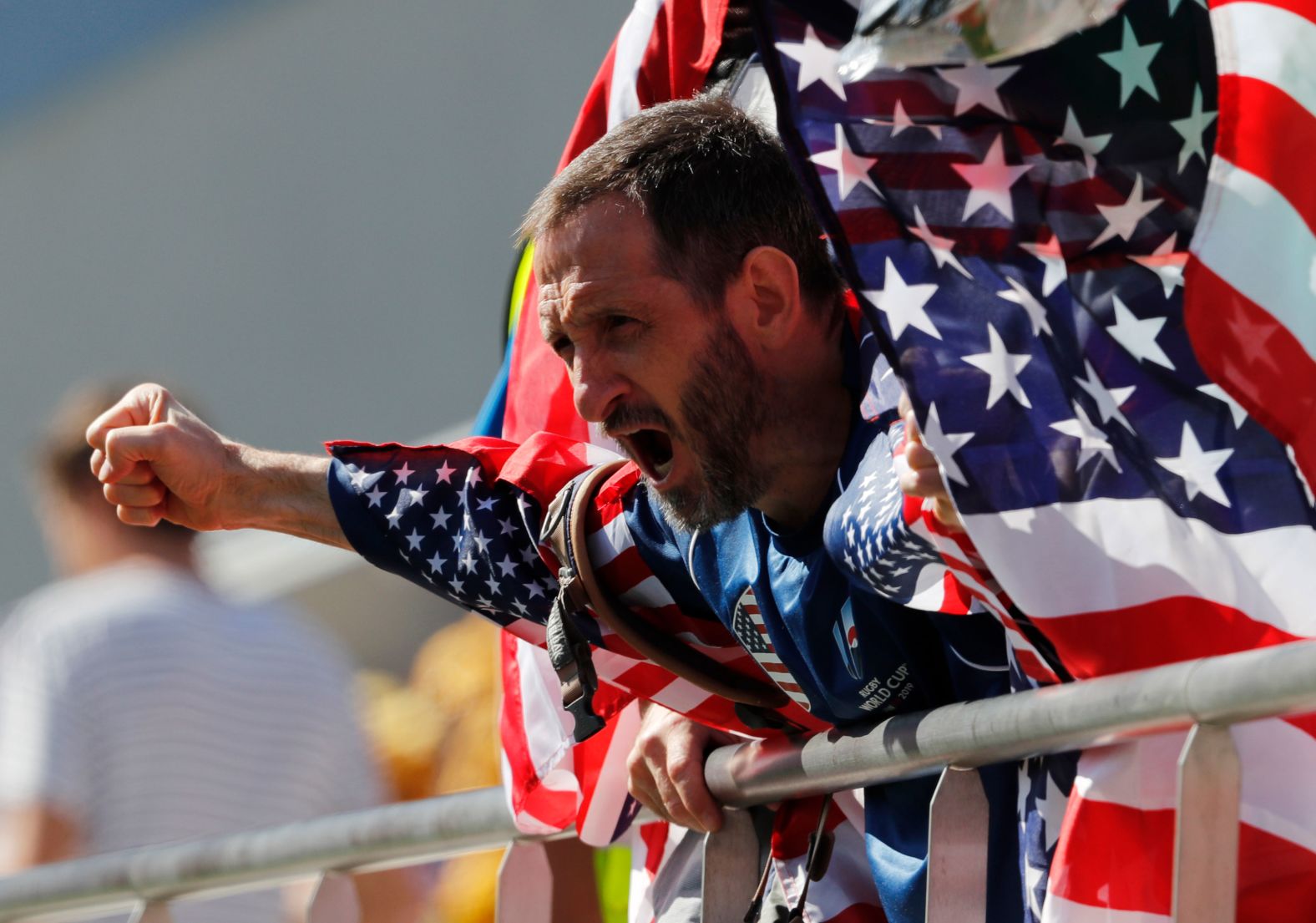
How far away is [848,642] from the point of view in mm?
1667

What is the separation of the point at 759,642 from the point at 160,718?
102 centimetres

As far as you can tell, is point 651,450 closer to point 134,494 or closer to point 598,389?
point 598,389

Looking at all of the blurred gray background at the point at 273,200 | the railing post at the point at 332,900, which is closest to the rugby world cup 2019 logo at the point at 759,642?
the railing post at the point at 332,900

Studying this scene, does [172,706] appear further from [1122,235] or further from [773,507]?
[1122,235]

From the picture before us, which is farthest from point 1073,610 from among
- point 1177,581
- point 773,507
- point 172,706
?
point 172,706

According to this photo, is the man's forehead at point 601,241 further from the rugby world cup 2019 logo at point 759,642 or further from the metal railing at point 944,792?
the metal railing at point 944,792

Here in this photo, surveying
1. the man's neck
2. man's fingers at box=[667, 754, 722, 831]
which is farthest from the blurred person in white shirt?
the man's neck

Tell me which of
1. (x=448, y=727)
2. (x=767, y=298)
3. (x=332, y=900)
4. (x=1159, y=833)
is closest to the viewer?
(x=1159, y=833)

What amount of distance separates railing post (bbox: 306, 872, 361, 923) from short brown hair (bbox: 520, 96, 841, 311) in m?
0.80

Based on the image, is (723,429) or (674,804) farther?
(674,804)

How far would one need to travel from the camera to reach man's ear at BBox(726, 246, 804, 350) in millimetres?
1761

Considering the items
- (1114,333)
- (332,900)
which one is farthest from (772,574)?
(332,900)

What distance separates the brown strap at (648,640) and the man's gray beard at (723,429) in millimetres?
200

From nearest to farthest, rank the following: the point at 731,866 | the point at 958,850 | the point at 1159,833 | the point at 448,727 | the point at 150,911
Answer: the point at 1159,833, the point at 958,850, the point at 731,866, the point at 150,911, the point at 448,727
